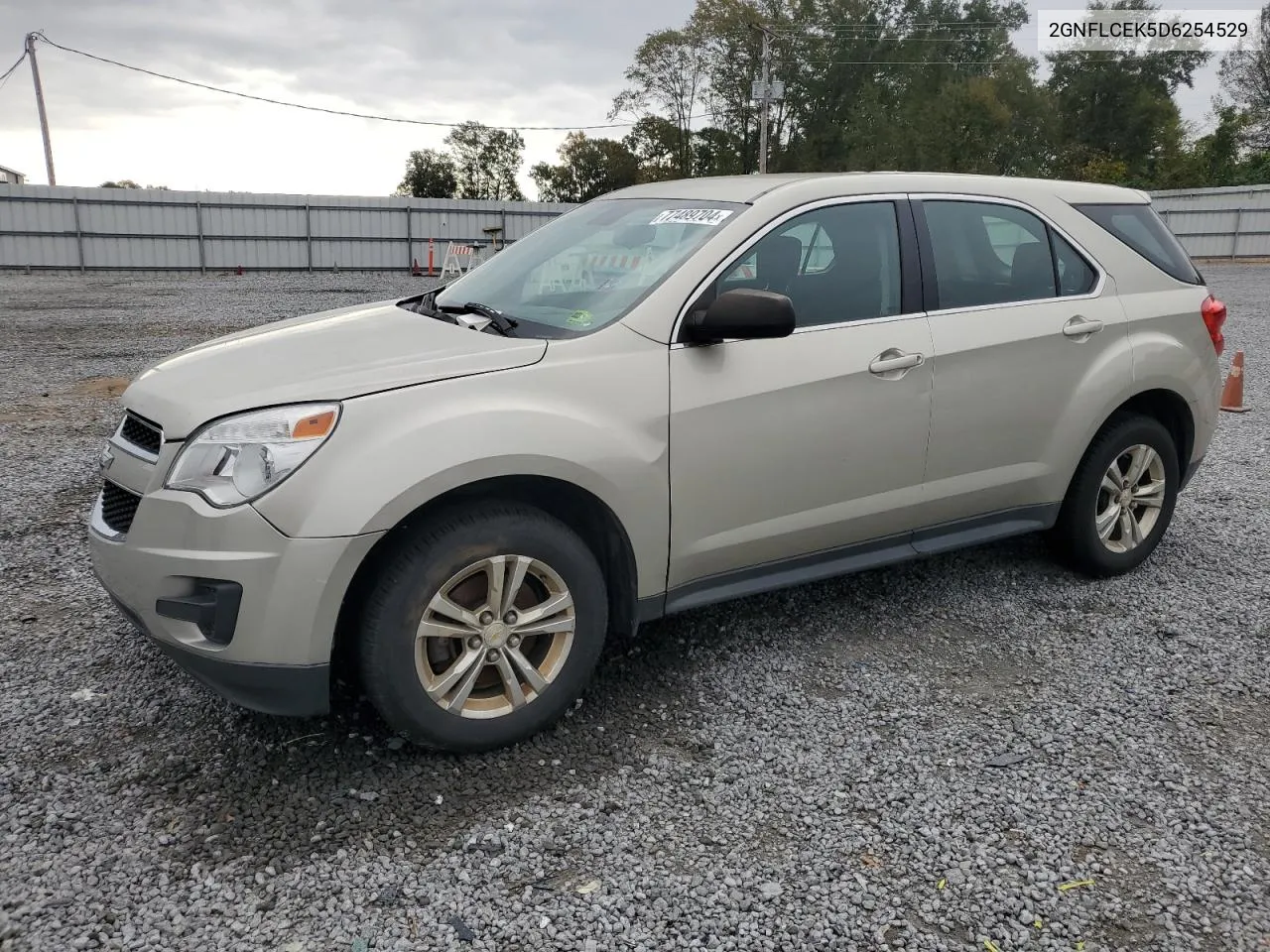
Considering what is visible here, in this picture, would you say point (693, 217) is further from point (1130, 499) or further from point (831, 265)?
point (1130, 499)

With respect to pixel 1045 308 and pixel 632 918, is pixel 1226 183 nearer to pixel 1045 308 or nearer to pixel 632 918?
pixel 1045 308

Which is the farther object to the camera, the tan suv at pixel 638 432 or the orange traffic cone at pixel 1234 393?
the orange traffic cone at pixel 1234 393

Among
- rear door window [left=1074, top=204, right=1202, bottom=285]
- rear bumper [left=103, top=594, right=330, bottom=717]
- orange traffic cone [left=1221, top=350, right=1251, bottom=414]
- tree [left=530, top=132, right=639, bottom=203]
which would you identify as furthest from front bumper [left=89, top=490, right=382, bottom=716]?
tree [left=530, top=132, right=639, bottom=203]

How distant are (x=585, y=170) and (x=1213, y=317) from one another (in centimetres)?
5737

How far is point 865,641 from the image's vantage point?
13.2ft

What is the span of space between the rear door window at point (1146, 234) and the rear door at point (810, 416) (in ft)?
3.85

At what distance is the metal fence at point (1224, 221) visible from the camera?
31484mm

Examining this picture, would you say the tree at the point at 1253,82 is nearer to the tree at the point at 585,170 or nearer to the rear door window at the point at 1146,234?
the tree at the point at 585,170

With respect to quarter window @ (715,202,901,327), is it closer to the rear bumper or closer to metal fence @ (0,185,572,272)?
the rear bumper

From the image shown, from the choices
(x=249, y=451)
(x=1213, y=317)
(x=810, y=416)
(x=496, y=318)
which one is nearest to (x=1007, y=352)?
(x=810, y=416)

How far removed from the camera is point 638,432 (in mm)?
3209

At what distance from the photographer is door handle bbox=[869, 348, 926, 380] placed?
370 cm

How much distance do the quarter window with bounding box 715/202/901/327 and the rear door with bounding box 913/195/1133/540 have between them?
7.3 inches

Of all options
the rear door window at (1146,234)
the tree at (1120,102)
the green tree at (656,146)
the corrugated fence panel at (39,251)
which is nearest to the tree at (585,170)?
the green tree at (656,146)
